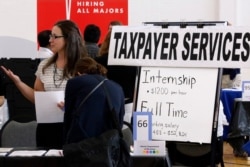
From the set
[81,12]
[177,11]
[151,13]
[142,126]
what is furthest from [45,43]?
[177,11]

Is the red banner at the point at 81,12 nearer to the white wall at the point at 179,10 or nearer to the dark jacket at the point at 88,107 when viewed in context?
the white wall at the point at 179,10

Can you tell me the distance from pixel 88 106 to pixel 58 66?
67 centimetres

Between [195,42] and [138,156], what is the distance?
43.0 inches

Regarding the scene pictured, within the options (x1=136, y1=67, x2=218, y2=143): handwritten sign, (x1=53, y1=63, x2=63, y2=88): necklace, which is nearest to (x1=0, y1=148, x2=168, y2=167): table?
(x1=53, y1=63, x2=63, y2=88): necklace

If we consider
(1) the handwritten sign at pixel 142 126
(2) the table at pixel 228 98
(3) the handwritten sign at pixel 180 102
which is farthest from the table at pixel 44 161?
(2) the table at pixel 228 98

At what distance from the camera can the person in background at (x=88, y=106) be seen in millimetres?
2895

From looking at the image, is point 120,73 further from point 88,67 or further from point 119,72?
point 88,67

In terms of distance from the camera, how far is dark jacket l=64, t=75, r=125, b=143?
2.89 m

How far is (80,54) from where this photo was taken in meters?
3.44

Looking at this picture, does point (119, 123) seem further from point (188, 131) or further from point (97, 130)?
point (188, 131)

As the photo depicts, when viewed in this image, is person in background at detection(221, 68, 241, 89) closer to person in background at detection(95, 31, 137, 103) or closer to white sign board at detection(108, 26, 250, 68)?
person in background at detection(95, 31, 137, 103)

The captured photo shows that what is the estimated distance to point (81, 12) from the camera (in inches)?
349

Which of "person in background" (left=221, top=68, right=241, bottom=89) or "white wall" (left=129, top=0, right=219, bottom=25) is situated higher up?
"white wall" (left=129, top=0, right=219, bottom=25)

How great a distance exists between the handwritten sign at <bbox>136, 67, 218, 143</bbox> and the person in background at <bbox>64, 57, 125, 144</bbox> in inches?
33.8
